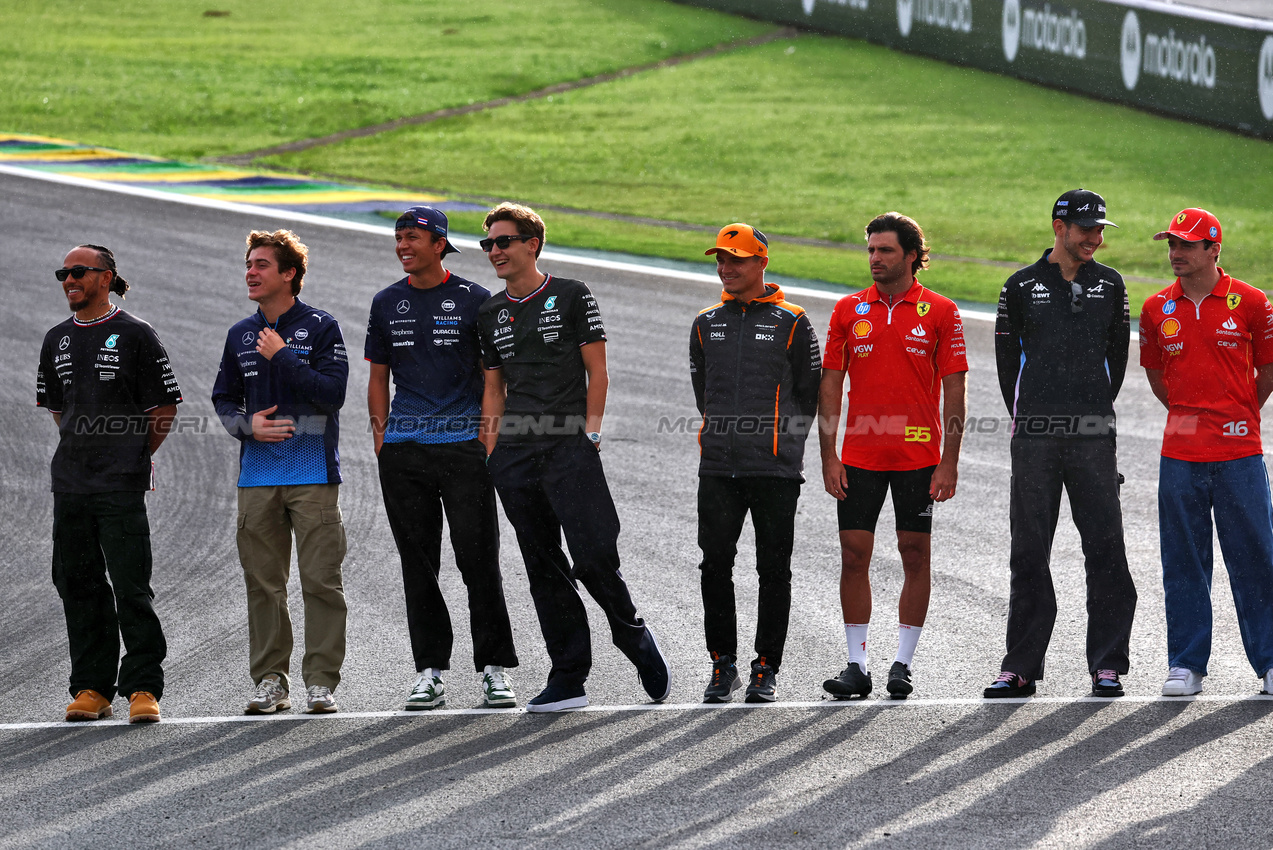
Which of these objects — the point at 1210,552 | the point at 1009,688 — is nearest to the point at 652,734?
the point at 1009,688

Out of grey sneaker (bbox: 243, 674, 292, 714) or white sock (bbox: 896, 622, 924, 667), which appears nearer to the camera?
grey sneaker (bbox: 243, 674, 292, 714)

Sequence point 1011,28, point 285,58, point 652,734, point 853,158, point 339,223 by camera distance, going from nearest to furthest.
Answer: point 652,734 < point 339,223 < point 853,158 < point 1011,28 < point 285,58

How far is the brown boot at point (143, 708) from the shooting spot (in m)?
6.38

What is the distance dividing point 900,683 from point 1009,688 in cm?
52

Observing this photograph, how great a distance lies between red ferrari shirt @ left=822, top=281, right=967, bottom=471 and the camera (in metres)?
6.62

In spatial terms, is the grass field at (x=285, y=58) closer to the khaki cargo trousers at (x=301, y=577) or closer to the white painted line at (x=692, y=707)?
the khaki cargo trousers at (x=301, y=577)

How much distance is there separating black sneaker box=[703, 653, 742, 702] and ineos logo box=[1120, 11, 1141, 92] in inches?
900

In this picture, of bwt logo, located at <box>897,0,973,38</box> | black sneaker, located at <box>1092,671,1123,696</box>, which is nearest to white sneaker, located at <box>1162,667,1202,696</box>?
black sneaker, located at <box>1092,671,1123,696</box>

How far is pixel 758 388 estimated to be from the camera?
6.57m

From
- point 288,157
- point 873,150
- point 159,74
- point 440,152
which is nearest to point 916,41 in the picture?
point 873,150

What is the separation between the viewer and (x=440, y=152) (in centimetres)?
2698

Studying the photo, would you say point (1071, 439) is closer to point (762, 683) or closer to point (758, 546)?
point (758, 546)

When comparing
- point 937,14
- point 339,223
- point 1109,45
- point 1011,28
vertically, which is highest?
point 937,14

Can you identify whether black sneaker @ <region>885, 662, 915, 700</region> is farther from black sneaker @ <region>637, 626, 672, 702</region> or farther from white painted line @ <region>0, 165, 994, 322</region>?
white painted line @ <region>0, 165, 994, 322</region>
